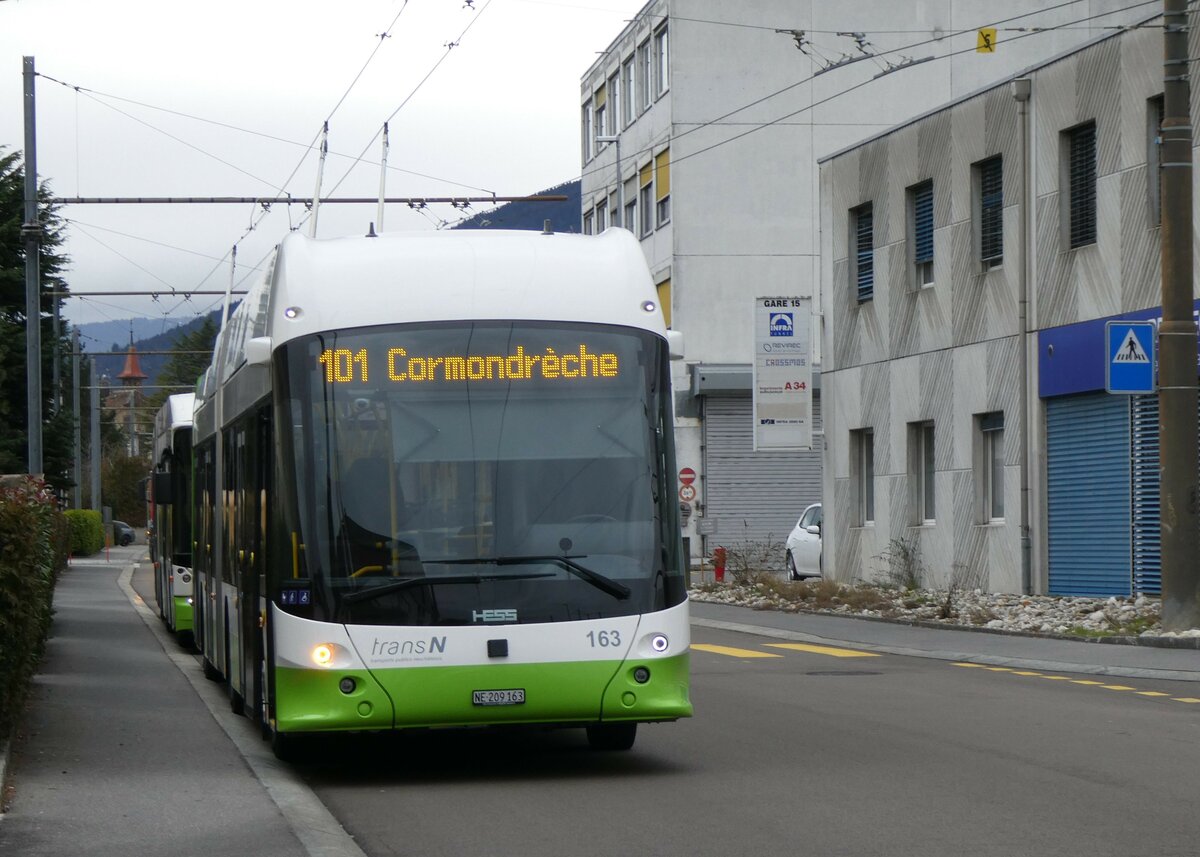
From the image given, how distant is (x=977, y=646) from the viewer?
68.6 feet

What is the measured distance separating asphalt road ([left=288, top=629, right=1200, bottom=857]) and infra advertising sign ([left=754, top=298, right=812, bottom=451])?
66.7ft

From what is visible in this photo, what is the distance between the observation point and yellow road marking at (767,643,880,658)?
68.0 ft

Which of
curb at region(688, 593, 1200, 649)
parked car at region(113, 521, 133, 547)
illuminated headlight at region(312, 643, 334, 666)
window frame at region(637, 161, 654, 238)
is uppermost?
window frame at region(637, 161, 654, 238)

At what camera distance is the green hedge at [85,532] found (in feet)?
213

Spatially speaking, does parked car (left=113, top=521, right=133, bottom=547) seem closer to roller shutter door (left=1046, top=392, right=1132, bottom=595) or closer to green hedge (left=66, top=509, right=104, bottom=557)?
green hedge (left=66, top=509, right=104, bottom=557)

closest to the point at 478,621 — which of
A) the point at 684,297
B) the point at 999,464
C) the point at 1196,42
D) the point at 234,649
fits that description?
the point at 234,649

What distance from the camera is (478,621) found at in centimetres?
1032

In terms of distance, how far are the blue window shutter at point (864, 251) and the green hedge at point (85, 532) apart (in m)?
35.6

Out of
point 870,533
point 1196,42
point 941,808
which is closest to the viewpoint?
point 941,808

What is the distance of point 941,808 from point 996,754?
2284 millimetres

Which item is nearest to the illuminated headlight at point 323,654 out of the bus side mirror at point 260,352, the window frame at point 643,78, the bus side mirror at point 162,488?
the bus side mirror at point 260,352

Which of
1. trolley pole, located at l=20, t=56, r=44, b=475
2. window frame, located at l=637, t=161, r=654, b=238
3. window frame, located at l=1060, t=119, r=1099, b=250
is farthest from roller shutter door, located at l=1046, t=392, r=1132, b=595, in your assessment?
window frame, located at l=637, t=161, r=654, b=238

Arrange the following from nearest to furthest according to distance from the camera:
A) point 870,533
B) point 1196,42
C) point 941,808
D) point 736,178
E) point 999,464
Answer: point 941,808
point 1196,42
point 999,464
point 870,533
point 736,178

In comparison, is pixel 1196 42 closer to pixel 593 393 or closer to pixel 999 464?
pixel 999 464
